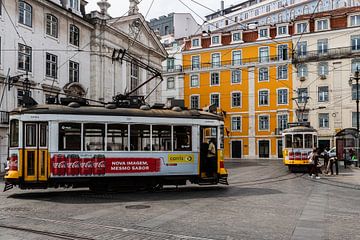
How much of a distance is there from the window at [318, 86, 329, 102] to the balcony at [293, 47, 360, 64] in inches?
136

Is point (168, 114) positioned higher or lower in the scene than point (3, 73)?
lower

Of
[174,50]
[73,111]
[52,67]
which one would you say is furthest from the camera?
[174,50]

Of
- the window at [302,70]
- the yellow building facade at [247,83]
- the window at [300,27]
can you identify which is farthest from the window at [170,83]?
the window at [300,27]

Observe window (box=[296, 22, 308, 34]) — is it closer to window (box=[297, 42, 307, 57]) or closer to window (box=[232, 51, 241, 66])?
window (box=[297, 42, 307, 57])

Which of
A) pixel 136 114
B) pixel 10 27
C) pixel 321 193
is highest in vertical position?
pixel 10 27

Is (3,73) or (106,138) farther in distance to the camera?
(3,73)

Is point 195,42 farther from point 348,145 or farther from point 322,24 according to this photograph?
point 348,145

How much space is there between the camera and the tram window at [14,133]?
1348cm

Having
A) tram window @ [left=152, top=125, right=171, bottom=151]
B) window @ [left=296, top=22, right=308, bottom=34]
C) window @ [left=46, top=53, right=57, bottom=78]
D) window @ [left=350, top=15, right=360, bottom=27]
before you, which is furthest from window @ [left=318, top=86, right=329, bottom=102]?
tram window @ [left=152, top=125, right=171, bottom=151]

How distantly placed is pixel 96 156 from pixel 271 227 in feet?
22.8

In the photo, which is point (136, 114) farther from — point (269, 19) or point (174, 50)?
point (269, 19)

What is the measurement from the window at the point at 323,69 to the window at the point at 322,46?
1.41 m

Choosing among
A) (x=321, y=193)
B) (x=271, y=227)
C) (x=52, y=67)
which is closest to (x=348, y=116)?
(x=52, y=67)

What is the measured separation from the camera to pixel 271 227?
29.2 feet
